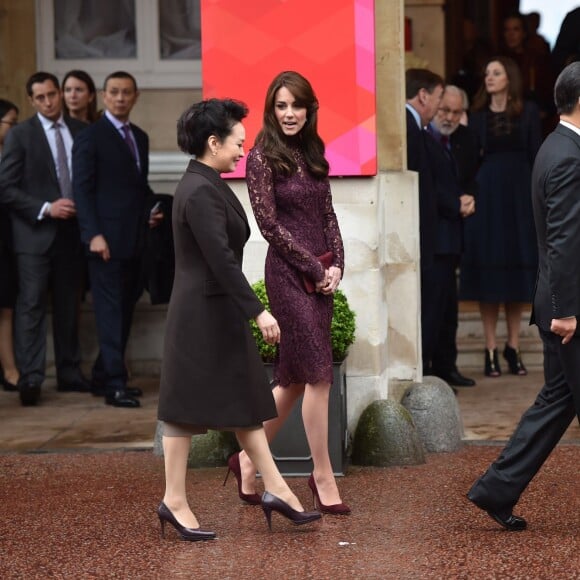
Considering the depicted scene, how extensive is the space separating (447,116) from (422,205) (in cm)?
109

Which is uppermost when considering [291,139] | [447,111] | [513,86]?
[513,86]

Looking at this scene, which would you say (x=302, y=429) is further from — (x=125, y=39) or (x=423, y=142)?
(x=125, y=39)

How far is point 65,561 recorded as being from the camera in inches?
237

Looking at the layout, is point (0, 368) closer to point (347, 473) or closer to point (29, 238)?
point (29, 238)

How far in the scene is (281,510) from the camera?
249 inches

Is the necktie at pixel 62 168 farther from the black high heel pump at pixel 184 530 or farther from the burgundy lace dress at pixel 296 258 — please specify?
the black high heel pump at pixel 184 530

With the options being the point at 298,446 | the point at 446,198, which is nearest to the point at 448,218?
the point at 446,198

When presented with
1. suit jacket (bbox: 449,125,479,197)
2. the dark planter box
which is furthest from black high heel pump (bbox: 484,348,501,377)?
the dark planter box

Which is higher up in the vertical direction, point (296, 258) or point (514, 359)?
point (296, 258)

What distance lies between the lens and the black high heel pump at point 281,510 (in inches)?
248

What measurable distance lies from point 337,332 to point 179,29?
505cm

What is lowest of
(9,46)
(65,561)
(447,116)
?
(65,561)

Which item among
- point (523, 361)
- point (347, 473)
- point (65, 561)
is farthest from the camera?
point (523, 361)

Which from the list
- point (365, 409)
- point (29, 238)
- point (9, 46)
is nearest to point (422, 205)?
point (365, 409)
